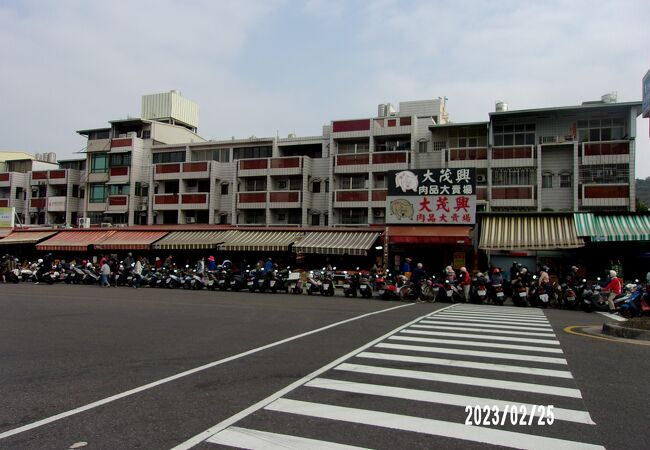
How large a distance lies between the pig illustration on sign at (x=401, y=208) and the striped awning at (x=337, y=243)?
1844mm

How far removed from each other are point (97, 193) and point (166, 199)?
751cm

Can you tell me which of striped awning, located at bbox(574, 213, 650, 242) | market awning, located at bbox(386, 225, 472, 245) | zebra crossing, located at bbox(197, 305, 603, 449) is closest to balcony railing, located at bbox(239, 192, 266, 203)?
market awning, located at bbox(386, 225, 472, 245)

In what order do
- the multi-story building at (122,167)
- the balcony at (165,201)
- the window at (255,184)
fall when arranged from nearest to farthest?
the window at (255,184)
the balcony at (165,201)
the multi-story building at (122,167)

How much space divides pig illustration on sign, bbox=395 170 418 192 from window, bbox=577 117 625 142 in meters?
11.9

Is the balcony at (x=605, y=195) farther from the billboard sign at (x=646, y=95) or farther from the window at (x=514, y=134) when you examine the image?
the billboard sign at (x=646, y=95)

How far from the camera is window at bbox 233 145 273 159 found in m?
38.8

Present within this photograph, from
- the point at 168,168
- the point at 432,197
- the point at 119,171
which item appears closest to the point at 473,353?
the point at 432,197

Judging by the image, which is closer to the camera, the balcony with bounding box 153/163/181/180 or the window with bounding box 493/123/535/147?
the window with bounding box 493/123/535/147

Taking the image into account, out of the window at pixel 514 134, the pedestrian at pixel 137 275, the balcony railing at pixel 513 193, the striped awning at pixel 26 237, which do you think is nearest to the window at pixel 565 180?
the balcony railing at pixel 513 193

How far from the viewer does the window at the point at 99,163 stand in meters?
42.7

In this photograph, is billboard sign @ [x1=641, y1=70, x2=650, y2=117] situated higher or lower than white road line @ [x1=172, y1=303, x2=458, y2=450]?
higher

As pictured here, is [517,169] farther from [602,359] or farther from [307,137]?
[602,359]

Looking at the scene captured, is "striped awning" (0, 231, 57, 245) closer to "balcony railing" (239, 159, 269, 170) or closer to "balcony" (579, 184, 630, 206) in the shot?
"balcony railing" (239, 159, 269, 170)

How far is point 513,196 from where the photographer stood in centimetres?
3120
